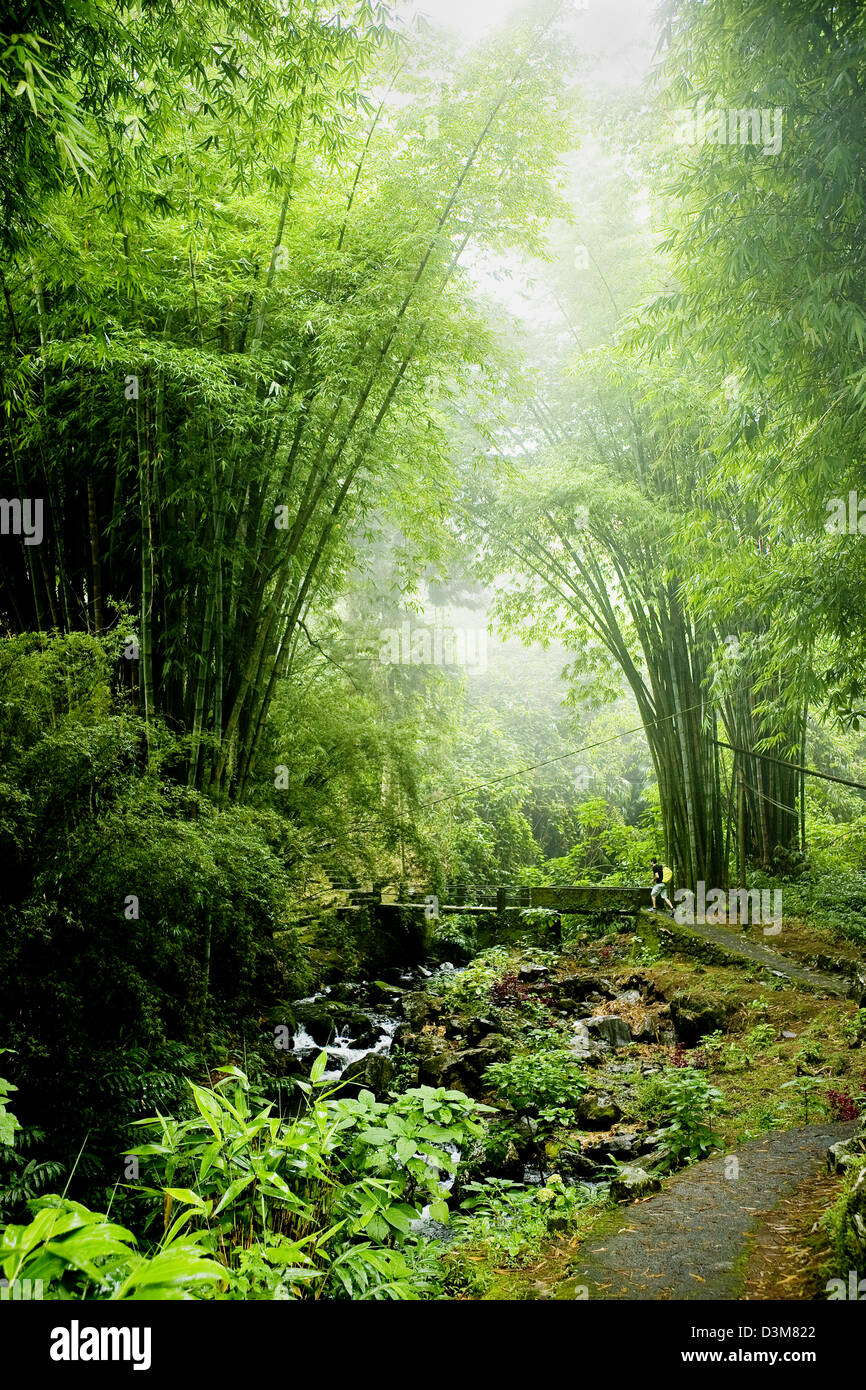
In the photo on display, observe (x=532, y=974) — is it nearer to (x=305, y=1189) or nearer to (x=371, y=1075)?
(x=371, y=1075)

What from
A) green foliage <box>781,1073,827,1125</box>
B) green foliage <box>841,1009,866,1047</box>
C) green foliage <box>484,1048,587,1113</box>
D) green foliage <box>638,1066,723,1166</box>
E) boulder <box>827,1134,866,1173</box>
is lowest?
green foliage <box>484,1048,587,1113</box>

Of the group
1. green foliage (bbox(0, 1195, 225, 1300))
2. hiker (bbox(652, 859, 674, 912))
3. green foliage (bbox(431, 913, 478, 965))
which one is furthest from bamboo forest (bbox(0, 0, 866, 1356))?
green foliage (bbox(431, 913, 478, 965))

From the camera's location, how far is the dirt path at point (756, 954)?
4729 millimetres

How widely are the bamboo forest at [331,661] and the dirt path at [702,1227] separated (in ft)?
0.06

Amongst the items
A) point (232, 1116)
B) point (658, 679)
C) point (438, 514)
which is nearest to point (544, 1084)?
point (232, 1116)

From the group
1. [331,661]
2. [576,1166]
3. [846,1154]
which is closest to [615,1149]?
[576,1166]

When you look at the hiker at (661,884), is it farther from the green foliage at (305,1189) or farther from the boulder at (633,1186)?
the green foliage at (305,1189)

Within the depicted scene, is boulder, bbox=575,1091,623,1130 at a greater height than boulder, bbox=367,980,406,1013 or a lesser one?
greater

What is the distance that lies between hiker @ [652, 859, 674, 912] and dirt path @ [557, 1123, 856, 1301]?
184 inches

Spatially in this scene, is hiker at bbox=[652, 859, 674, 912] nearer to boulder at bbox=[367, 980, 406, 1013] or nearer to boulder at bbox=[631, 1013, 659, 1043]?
boulder at bbox=[631, 1013, 659, 1043]

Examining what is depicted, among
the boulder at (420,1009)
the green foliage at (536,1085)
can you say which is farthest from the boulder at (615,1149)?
the boulder at (420,1009)

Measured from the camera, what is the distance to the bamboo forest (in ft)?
5.65
